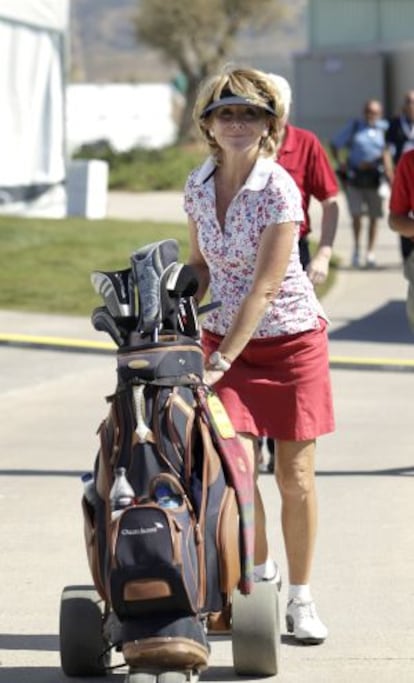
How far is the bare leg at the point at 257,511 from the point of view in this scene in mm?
5766

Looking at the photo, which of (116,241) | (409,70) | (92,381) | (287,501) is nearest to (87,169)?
(116,241)

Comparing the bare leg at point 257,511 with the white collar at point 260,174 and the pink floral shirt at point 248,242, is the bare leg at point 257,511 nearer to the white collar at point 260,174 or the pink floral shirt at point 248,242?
the pink floral shirt at point 248,242

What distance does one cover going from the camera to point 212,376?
546 centimetres

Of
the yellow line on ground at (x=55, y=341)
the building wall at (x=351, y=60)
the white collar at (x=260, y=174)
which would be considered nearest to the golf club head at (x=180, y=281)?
the white collar at (x=260, y=174)

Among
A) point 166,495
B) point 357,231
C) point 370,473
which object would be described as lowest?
point 357,231

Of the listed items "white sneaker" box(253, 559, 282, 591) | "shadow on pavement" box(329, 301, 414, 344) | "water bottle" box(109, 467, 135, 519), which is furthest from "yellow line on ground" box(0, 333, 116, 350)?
"water bottle" box(109, 467, 135, 519)

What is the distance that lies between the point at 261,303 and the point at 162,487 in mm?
808

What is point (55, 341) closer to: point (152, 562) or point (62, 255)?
point (62, 255)

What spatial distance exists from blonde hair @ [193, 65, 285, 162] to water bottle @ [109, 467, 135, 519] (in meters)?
1.26

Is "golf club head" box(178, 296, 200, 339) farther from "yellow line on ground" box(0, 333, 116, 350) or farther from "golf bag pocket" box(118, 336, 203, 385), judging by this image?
"yellow line on ground" box(0, 333, 116, 350)

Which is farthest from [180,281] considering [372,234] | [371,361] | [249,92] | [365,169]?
[365,169]

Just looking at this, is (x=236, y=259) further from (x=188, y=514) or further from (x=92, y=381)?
(x=92, y=381)

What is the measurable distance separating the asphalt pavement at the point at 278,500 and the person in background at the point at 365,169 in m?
4.28

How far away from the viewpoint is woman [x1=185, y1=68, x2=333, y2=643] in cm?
561
